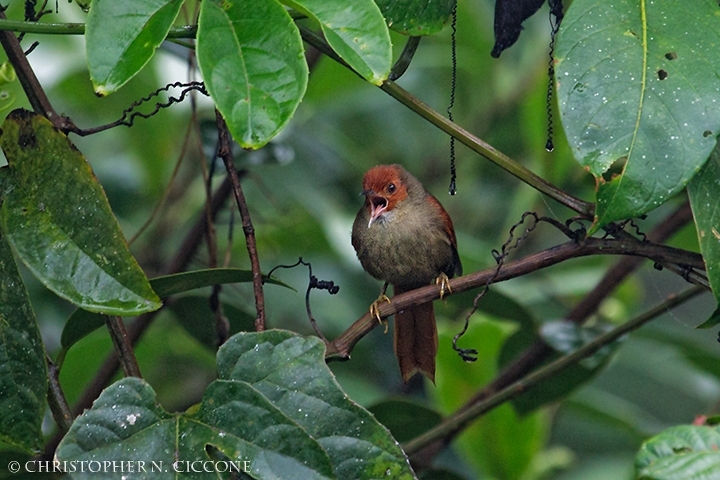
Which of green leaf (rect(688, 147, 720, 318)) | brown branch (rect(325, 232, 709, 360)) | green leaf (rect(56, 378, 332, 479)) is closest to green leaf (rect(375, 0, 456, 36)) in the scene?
brown branch (rect(325, 232, 709, 360))

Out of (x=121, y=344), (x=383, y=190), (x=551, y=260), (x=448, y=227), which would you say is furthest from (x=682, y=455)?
(x=383, y=190)

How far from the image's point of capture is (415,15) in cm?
199

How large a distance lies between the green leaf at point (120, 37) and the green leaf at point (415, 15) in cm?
58

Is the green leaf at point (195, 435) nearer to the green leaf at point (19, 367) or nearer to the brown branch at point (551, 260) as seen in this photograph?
the green leaf at point (19, 367)

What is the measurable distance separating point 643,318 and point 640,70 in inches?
38.1

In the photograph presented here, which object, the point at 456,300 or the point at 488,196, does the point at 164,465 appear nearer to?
the point at 456,300

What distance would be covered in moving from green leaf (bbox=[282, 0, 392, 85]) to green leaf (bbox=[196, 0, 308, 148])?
7 centimetres

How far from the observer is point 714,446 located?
1.81 m

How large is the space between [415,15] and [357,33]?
0.48 metres

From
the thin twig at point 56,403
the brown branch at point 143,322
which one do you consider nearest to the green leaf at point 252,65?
the thin twig at point 56,403

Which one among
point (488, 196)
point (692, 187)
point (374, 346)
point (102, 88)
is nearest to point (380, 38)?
point (102, 88)

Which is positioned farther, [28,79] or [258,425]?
[28,79]

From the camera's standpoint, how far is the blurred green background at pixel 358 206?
3299 mm

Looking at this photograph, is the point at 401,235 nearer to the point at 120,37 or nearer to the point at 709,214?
the point at 709,214
